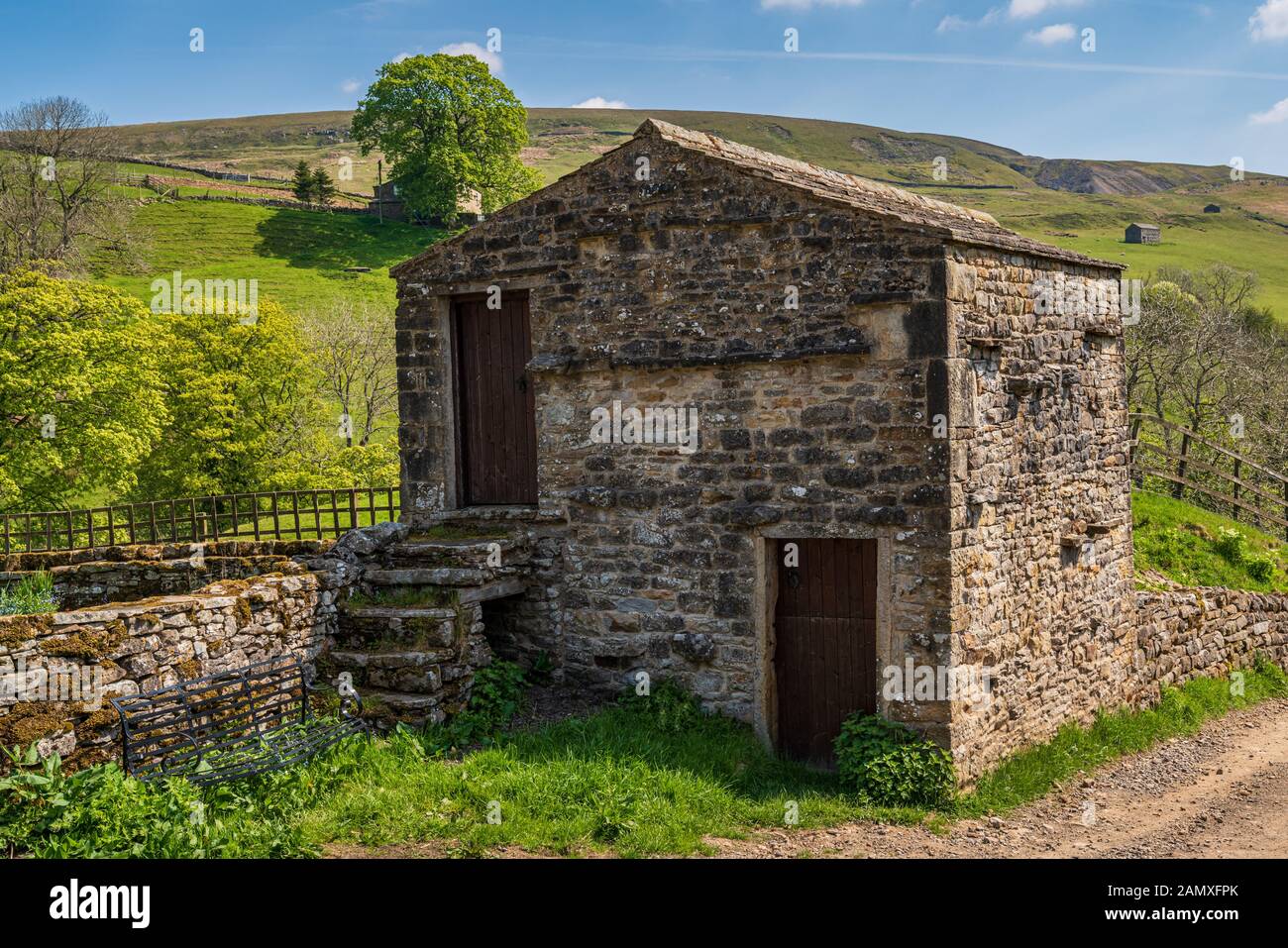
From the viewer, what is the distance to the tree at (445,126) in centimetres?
4719

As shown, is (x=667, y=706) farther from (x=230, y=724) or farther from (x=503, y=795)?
(x=230, y=724)

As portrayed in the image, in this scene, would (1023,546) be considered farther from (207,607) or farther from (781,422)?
(207,607)

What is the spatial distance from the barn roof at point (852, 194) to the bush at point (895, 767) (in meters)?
4.14

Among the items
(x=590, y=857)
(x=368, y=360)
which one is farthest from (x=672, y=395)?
(x=368, y=360)

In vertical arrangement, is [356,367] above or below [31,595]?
above

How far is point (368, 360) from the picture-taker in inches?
1226

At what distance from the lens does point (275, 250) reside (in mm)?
49688

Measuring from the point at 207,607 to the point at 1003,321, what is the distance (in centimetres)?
717

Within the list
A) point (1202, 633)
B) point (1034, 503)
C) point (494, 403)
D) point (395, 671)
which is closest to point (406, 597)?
point (395, 671)

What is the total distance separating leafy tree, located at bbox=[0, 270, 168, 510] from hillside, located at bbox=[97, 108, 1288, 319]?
38105 mm

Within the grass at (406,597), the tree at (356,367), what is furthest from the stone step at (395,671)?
the tree at (356,367)

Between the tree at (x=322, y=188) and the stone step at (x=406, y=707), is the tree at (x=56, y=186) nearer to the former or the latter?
the tree at (x=322, y=188)

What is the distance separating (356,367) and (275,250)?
→ 2278 centimetres

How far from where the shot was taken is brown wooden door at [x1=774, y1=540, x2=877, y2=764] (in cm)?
947
